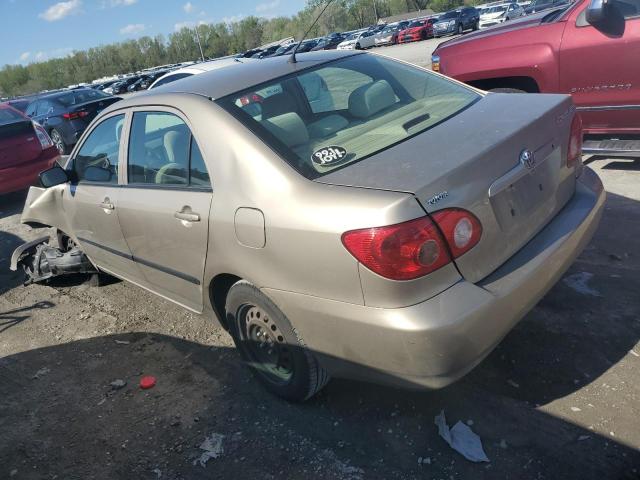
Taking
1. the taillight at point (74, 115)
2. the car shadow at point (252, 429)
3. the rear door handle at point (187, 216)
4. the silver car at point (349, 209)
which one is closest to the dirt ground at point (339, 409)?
the car shadow at point (252, 429)

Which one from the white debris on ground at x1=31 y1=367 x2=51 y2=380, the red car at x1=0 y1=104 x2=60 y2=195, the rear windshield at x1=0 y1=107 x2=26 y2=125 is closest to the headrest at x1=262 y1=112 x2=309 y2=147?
the white debris on ground at x1=31 y1=367 x2=51 y2=380

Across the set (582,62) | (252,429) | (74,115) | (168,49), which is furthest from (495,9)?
(168,49)

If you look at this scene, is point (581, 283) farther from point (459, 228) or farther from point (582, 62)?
point (582, 62)

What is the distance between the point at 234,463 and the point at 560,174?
2196mm

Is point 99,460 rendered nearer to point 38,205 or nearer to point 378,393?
point 378,393

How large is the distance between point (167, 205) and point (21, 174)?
6.45m

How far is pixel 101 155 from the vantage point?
418cm

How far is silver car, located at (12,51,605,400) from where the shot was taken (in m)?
2.27

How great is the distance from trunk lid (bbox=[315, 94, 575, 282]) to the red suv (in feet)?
8.16

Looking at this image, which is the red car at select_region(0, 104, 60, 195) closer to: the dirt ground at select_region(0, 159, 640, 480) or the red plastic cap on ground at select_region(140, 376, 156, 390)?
the dirt ground at select_region(0, 159, 640, 480)

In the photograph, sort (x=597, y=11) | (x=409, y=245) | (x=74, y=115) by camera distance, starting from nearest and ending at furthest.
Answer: (x=409, y=245)
(x=597, y=11)
(x=74, y=115)

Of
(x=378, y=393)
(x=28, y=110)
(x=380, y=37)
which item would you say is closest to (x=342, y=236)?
(x=378, y=393)

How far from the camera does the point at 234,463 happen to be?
9.06 ft

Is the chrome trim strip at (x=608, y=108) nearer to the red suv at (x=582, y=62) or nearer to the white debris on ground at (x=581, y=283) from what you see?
the red suv at (x=582, y=62)
